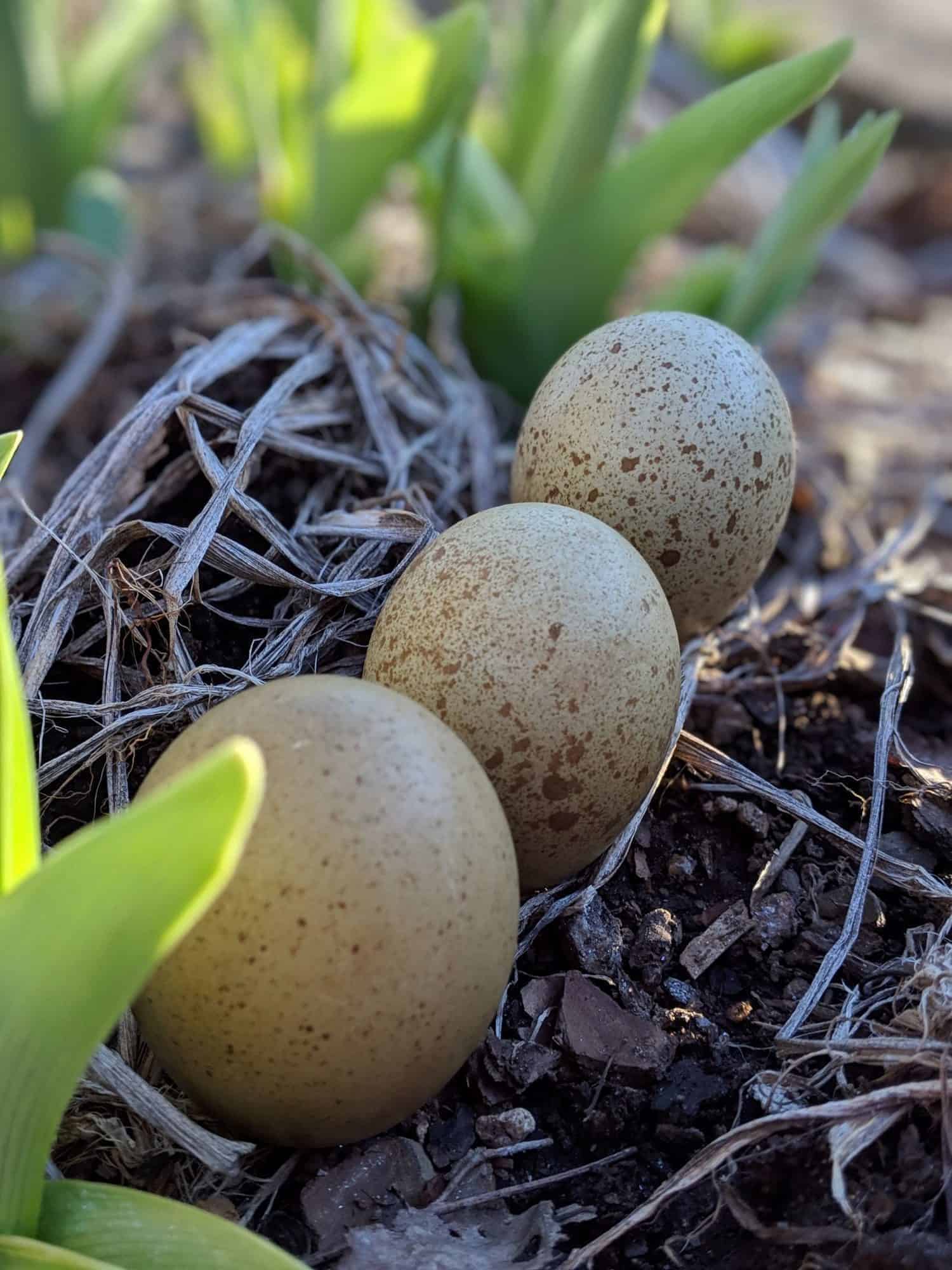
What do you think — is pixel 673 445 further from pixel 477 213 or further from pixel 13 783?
pixel 477 213

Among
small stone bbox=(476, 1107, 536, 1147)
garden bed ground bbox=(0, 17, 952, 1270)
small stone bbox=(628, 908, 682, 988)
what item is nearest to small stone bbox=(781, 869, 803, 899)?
garden bed ground bbox=(0, 17, 952, 1270)

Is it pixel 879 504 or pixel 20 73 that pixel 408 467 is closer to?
pixel 879 504

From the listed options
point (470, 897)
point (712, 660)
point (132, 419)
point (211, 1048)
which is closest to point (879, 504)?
point (712, 660)

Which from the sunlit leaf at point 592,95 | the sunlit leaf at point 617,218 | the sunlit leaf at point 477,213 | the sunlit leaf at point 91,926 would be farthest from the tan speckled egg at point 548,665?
Answer: the sunlit leaf at point 477,213

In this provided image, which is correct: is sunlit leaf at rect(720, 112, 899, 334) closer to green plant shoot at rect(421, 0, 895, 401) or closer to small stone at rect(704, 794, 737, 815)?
green plant shoot at rect(421, 0, 895, 401)

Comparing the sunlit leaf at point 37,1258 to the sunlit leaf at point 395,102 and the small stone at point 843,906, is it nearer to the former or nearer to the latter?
the small stone at point 843,906
